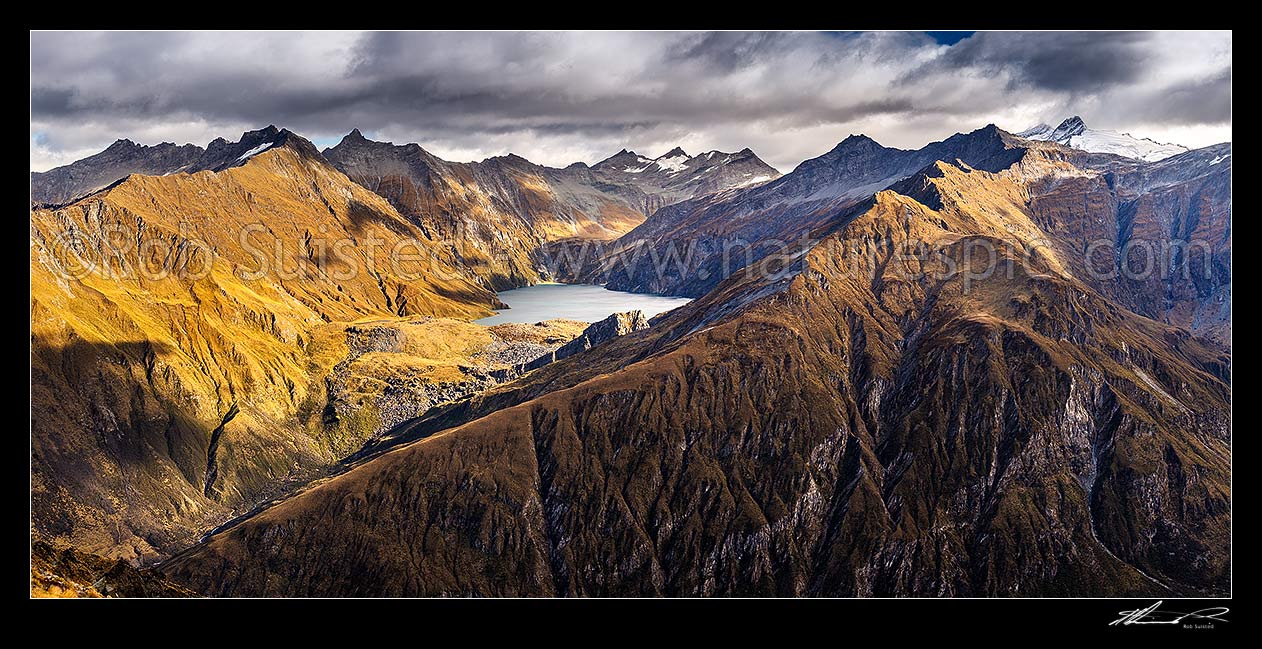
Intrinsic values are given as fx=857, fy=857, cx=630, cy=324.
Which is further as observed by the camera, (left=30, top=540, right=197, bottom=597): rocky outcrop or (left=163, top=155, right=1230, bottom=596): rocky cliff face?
(left=163, top=155, right=1230, bottom=596): rocky cliff face

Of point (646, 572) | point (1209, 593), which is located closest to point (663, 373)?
point (646, 572)
